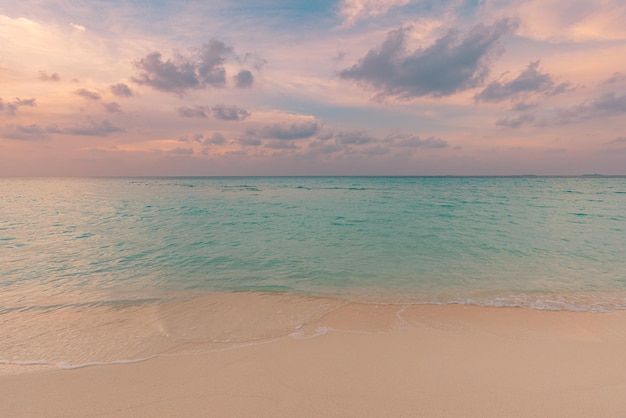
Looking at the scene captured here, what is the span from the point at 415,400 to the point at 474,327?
10.1 feet

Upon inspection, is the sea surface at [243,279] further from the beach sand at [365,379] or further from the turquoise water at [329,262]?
the beach sand at [365,379]

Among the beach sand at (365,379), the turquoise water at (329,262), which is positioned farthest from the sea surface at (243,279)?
the beach sand at (365,379)

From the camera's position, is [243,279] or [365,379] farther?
[243,279]

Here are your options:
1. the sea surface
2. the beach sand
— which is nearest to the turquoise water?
the sea surface

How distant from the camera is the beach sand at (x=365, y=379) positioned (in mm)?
3873

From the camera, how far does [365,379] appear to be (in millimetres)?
4449

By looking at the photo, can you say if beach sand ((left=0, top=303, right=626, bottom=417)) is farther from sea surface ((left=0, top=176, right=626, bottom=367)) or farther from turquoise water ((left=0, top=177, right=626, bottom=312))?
turquoise water ((left=0, top=177, right=626, bottom=312))

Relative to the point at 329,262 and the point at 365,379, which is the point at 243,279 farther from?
the point at 365,379

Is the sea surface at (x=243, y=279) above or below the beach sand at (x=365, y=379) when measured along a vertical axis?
below

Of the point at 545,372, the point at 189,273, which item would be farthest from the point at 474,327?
the point at 189,273

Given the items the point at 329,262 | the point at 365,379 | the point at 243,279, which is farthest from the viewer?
the point at 329,262

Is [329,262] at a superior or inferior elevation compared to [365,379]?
inferior

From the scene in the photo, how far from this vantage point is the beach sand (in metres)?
3.87

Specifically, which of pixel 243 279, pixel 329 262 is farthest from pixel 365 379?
pixel 329 262
